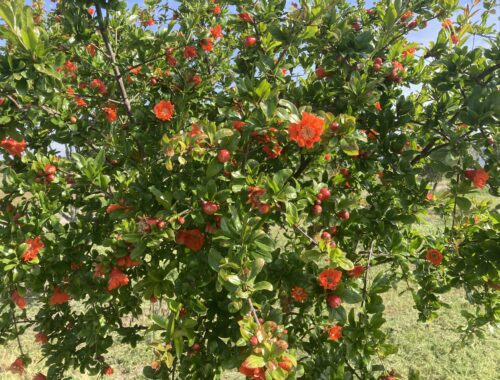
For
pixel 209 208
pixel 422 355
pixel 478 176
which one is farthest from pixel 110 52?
pixel 422 355

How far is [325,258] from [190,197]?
499 mm

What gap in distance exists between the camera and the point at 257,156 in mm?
1574

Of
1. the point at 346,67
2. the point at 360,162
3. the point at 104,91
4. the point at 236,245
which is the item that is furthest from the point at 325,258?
the point at 104,91

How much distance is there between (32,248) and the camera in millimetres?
1340

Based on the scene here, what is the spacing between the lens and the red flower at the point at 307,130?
115 centimetres

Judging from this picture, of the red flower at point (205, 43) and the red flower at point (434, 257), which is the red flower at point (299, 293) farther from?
the red flower at point (205, 43)

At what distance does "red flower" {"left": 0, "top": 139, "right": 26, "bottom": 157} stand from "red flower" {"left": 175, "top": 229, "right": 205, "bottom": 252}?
0.92m

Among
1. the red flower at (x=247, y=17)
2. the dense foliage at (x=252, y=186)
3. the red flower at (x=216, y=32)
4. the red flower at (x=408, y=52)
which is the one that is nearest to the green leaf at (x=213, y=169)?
the dense foliage at (x=252, y=186)

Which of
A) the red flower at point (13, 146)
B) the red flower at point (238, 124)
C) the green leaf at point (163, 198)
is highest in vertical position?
the red flower at point (13, 146)

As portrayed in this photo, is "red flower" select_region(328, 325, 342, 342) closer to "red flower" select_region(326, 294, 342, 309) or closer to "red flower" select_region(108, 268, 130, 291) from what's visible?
"red flower" select_region(326, 294, 342, 309)

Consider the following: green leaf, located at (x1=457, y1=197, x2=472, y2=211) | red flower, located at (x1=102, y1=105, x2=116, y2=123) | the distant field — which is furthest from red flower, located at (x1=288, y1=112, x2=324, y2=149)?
the distant field

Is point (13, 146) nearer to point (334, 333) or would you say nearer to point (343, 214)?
point (343, 214)

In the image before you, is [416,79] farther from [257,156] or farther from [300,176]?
[257,156]

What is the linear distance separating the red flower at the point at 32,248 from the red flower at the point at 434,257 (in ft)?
5.26
